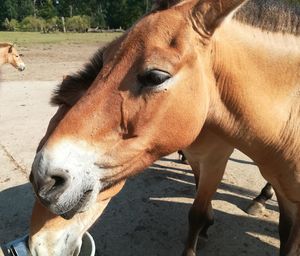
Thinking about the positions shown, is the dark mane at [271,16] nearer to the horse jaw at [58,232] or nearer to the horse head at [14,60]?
the horse jaw at [58,232]

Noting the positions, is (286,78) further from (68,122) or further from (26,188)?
(26,188)

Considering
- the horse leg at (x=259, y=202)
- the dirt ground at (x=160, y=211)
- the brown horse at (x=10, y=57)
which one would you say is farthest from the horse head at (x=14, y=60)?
the horse leg at (x=259, y=202)

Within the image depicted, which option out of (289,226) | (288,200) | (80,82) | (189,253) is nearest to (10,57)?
(189,253)

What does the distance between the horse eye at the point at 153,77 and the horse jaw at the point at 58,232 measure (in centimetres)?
71

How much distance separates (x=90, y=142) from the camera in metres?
1.77

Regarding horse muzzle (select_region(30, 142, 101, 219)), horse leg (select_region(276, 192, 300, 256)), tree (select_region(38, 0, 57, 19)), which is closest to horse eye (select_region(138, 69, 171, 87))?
horse muzzle (select_region(30, 142, 101, 219))

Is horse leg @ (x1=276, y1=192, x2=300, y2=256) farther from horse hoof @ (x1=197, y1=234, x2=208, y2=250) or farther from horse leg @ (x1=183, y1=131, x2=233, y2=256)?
horse hoof @ (x1=197, y1=234, x2=208, y2=250)

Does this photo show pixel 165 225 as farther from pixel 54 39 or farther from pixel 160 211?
pixel 54 39

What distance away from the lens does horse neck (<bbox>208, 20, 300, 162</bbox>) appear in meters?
2.02

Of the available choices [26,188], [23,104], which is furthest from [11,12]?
[26,188]

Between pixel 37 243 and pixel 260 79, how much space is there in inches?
63.2

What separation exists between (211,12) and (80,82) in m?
0.93

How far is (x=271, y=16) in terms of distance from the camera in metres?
2.26

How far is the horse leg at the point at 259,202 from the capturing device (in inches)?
168
